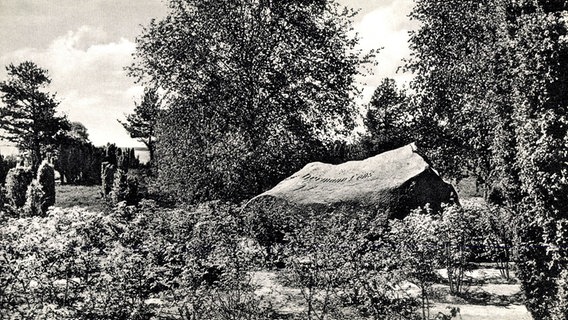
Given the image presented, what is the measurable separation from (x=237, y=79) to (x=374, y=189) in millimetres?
10512

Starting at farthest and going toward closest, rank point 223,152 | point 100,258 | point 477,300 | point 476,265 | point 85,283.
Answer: point 223,152
point 476,265
point 477,300
point 100,258
point 85,283

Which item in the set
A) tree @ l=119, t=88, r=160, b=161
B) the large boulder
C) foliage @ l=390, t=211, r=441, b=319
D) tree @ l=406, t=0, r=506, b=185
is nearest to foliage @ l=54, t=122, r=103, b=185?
tree @ l=119, t=88, r=160, b=161

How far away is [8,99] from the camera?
36.8 meters

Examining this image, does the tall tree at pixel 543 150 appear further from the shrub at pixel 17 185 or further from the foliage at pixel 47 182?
the shrub at pixel 17 185

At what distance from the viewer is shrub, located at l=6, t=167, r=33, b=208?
796 inches

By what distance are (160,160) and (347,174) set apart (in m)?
11.0

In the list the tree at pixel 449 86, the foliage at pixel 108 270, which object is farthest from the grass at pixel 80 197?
the foliage at pixel 108 270

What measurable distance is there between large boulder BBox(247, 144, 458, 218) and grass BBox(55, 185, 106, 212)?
12544 mm

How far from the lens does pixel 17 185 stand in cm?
2041

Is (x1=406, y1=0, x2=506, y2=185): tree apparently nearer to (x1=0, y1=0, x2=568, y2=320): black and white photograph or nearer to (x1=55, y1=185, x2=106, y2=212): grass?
(x1=0, y1=0, x2=568, y2=320): black and white photograph

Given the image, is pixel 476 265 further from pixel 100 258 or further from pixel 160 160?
pixel 160 160

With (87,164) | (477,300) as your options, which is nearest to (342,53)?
(477,300)

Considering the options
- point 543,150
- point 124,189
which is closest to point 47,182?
point 124,189

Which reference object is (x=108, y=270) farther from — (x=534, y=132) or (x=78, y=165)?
(x=78, y=165)
